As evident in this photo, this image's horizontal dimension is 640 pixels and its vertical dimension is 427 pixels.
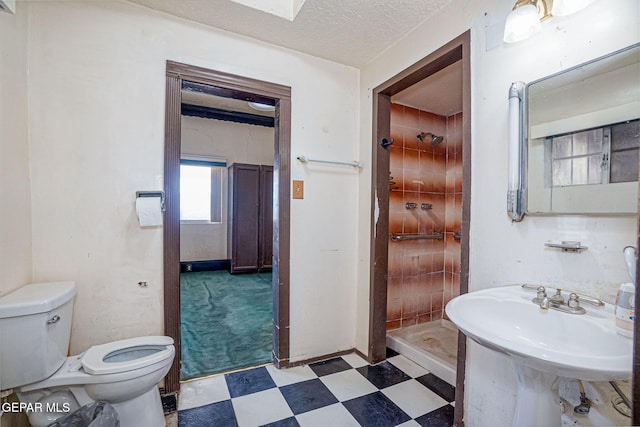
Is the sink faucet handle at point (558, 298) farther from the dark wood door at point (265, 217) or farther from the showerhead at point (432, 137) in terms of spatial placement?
the dark wood door at point (265, 217)

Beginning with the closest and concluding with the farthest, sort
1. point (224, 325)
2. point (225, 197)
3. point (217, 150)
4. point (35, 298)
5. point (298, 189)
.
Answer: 1. point (35, 298)
2. point (298, 189)
3. point (224, 325)
4. point (217, 150)
5. point (225, 197)

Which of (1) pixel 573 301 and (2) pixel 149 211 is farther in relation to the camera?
(2) pixel 149 211

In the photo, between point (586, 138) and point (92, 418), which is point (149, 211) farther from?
point (586, 138)

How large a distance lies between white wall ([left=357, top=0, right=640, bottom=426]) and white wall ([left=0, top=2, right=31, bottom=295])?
2086 millimetres

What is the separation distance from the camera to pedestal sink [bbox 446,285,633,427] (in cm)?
73

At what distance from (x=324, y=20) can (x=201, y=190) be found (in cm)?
404

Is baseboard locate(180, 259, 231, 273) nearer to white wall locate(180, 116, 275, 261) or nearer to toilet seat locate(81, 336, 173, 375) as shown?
white wall locate(180, 116, 275, 261)

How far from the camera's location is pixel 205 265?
4.90 m

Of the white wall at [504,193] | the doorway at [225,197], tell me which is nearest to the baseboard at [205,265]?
the doorway at [225,197]

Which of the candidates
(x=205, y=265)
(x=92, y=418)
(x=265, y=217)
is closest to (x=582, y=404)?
(x=92, y=418)

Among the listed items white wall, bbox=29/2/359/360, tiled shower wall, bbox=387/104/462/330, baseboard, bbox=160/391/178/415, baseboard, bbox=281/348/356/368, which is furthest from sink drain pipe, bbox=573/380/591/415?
white wall, bbox=29/2/359/360

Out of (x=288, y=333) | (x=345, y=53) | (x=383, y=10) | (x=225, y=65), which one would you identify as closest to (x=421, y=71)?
(x=383, y=10)

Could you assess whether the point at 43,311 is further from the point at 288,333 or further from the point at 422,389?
the point at 422,389

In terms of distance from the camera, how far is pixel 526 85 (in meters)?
1.18
